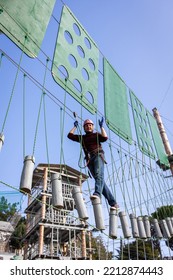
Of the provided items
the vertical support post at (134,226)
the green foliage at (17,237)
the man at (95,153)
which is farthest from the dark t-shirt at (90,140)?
the green foliage at (17,237)

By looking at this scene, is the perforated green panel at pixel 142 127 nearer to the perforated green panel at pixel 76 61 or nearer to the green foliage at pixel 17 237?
the perforated green panel at pixel 76 61

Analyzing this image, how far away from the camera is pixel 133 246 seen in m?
24.4

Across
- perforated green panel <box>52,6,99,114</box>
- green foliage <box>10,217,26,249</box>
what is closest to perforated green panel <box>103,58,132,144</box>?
perforated green panel <box>52,6,99,114</box>

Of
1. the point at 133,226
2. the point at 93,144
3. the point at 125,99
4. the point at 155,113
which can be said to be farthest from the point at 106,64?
the point at 155,113

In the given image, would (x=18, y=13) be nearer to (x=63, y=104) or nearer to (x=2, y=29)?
(x=2, y=29)

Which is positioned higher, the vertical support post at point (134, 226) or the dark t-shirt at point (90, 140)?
the dark t-shirt at point (90, 140)

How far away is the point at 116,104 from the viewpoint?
593 centimetres

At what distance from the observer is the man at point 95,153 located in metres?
4.35

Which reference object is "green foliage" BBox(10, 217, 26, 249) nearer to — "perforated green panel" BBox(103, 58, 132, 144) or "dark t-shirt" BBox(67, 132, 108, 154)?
"perforated green panel" BBox(103, 58, 132, 144)

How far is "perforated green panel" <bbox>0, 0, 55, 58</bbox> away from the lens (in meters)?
3.75

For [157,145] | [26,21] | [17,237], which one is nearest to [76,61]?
[26,21]

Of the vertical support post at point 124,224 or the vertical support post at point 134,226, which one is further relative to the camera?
the vertical support post at point 134,226

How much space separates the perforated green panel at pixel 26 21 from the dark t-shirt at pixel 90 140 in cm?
149
